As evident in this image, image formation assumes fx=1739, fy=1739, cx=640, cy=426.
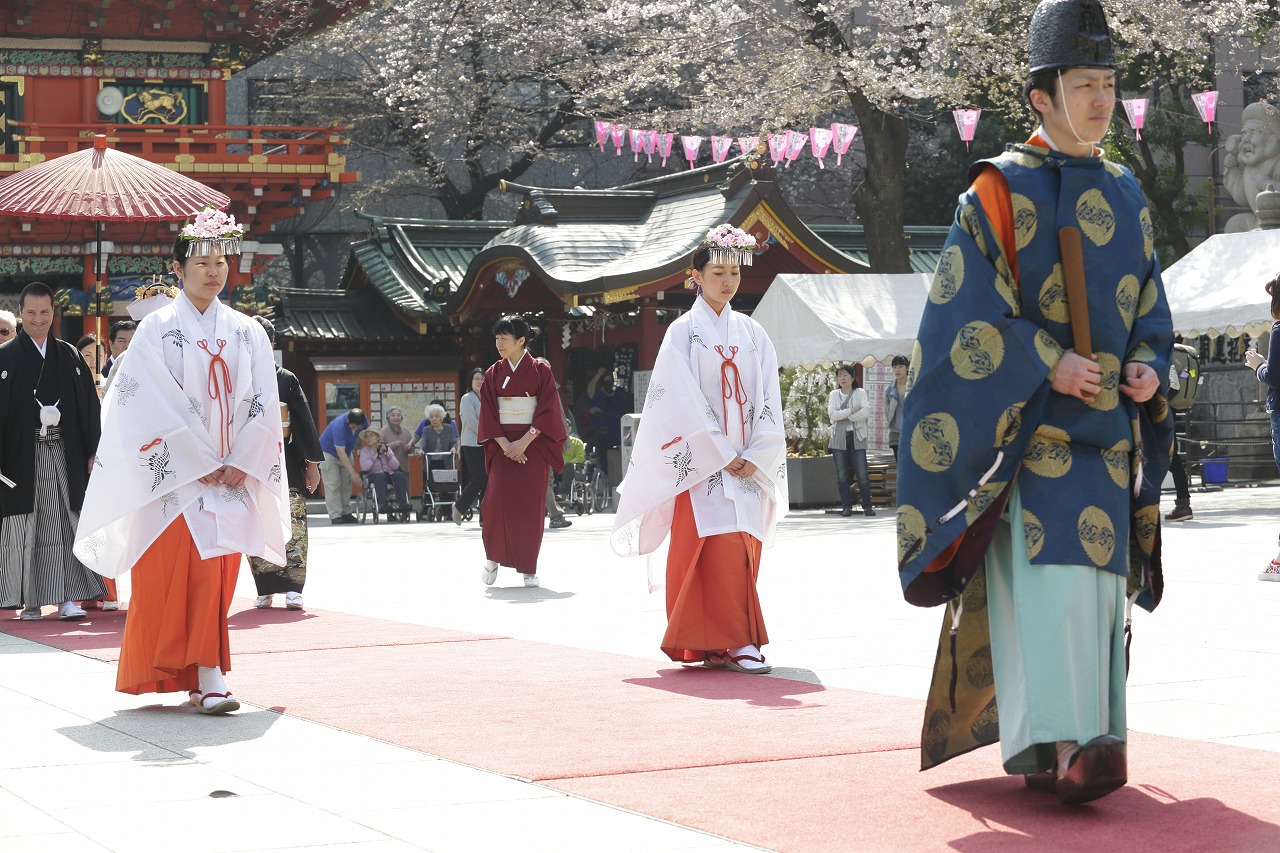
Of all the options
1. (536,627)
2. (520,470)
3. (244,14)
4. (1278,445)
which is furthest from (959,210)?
(244,14)

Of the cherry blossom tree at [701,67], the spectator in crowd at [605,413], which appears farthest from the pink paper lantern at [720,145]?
the spectator in crowd at [605,413]

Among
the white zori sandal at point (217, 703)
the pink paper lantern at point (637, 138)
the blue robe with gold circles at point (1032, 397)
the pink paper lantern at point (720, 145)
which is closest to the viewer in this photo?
the blue robe with gold circles at point (1032, 397)

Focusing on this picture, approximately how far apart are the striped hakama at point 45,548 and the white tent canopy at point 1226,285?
34.0 ft

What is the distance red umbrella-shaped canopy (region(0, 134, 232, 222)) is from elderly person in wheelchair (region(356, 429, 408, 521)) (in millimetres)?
4743

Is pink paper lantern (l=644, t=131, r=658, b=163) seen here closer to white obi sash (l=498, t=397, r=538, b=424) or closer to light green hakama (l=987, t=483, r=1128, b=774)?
white obi sash (l=498, t=397, r=538, b=424)

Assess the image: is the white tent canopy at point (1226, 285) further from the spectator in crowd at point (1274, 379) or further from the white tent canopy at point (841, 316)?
the spectator in crowd at point (1274, 379)

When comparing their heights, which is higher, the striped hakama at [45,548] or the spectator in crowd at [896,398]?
the spectator in crowd at [896,398]

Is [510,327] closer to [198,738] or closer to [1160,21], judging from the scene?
[198,738]

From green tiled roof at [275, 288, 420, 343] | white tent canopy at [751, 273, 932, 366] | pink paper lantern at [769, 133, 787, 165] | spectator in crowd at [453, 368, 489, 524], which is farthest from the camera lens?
green tiled roof at [275, 288, 420, 343]

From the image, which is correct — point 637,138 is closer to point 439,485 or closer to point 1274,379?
point 439,485

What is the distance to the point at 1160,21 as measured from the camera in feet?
62.6

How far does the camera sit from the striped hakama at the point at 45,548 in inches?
361

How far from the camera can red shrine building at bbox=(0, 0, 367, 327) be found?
21.0 metres

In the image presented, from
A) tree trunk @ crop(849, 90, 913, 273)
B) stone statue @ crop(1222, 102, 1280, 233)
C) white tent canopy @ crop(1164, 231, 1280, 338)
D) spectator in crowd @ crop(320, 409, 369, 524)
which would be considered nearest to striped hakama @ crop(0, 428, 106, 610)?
spectator in crowd @ crop(320, 409, 369, 524)
